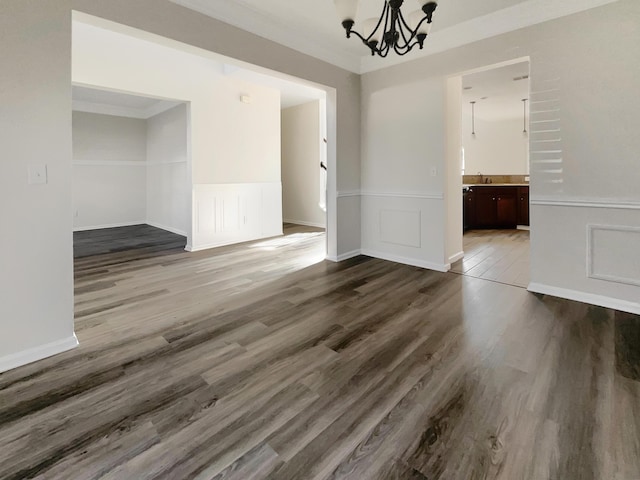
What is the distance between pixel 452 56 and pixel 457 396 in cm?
349

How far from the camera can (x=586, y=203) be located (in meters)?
2.94

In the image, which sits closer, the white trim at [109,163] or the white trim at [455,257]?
the white trim at [455,257]

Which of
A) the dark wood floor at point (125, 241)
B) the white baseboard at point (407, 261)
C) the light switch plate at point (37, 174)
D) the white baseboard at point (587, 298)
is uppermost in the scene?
the light switch plate at point (37, 174)

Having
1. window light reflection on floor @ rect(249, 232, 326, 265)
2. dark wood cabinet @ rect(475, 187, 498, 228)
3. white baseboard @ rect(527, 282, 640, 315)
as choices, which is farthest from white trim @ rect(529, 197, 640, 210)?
dark wood cabinet @ rect(475, 187, 498, 228)

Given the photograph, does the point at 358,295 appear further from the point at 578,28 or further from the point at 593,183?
the point at 578,28

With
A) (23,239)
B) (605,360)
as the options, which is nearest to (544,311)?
(605,360)

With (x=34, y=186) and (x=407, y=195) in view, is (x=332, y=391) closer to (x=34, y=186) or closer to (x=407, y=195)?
(x=34, y=186)

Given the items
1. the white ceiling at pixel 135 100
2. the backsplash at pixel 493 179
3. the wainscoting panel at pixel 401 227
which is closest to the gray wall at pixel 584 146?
the wainscoting panel at pixel 401 227

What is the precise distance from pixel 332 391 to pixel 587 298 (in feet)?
8.53

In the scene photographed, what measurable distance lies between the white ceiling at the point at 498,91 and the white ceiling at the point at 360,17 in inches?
58.0

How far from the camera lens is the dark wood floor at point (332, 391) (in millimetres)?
1348

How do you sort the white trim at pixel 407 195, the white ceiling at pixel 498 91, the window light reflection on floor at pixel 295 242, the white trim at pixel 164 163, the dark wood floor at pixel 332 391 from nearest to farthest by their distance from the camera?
the dark wood floor at pixel 332 391 → the white trim at pixel 407 195 → the window light reflection on floor at pixel 295 242 → the white ceiling at pixel 498 91 → the white trim at pixel 164 163

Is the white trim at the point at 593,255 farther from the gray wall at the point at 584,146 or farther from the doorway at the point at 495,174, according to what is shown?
the doorway at the point at 495,174

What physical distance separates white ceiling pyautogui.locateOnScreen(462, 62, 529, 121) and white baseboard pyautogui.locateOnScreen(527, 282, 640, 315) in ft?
9.99
